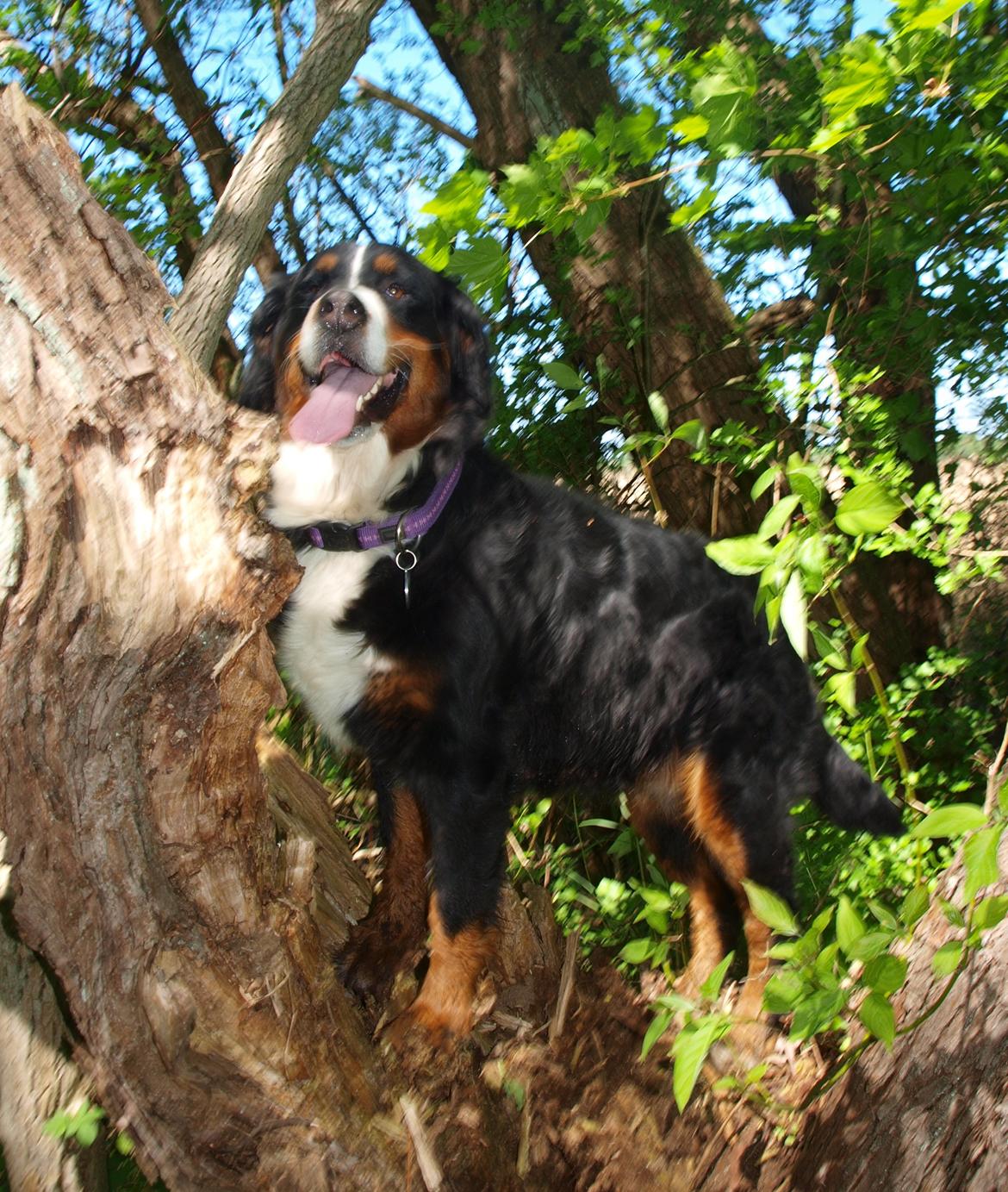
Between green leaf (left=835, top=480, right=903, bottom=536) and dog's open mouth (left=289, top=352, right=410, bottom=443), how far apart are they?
5.15 ft

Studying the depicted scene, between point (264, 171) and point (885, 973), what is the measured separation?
3278 millimetres

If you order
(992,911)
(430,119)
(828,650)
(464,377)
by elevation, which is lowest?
(992,911)

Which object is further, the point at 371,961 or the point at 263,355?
the point at 263,355

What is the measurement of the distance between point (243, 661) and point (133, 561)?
0.90 feet

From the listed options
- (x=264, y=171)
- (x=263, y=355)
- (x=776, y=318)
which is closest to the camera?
(x=263, y=355)

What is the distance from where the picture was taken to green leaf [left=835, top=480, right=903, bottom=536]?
1716 mm

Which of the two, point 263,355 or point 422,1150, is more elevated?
point 263,355

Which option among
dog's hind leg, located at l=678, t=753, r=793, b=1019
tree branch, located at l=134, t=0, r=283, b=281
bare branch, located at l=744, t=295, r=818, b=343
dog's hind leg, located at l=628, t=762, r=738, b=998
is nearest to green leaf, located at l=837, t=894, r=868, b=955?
dog's hind leg, located at l=678, t=753, r=793, b=1019

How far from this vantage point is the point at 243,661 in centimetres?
185

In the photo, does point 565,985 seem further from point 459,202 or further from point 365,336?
point 459,202

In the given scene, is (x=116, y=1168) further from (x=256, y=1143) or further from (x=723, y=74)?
(x=723, y=74)

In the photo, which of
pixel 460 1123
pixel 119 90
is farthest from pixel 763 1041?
pixel 119 90

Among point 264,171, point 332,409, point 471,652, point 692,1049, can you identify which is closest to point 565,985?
point 471,652

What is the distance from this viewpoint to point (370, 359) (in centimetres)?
292
